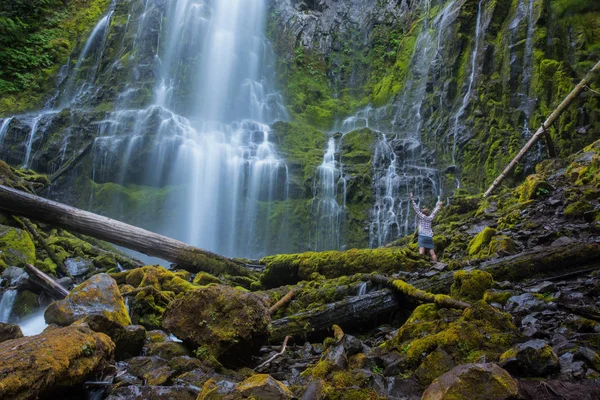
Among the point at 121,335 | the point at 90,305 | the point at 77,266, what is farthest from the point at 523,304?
the point at 77,266

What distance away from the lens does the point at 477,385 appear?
6.51 feet

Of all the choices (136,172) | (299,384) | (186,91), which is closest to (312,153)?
(136,172)

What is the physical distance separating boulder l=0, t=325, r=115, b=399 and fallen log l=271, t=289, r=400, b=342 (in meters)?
2.06

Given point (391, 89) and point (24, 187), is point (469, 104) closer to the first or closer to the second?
point (391, 89)

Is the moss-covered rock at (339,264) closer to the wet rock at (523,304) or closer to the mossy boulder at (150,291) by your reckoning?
the mossy boulder at (150,291)

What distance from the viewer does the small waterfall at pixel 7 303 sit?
5809 millimetres

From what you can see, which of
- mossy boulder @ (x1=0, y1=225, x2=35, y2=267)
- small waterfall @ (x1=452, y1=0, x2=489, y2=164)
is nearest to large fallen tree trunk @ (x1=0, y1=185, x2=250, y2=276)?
mossy boulder @ (x1=0, y1=225, x2=35, y2=267)

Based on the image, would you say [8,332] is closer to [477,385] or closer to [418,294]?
[477,385]

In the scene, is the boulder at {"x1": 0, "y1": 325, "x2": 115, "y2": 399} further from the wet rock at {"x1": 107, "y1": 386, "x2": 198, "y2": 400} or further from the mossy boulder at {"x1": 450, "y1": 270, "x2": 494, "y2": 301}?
the mossy boulder at {"x1": 450, "y1": 270, "x2": 494, "y2": 301}

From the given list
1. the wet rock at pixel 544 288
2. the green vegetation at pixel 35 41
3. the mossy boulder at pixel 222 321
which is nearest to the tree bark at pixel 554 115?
the wet rock at pixel 544 288

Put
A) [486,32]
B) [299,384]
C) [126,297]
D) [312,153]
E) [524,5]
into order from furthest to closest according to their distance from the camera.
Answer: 1. [312,153]
2. [486,32]
3. [524,5]
4. [126,297]
5. [299,384]

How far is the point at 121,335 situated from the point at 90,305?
51 cm

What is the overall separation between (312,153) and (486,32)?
943 cm

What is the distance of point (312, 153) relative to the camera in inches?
768
